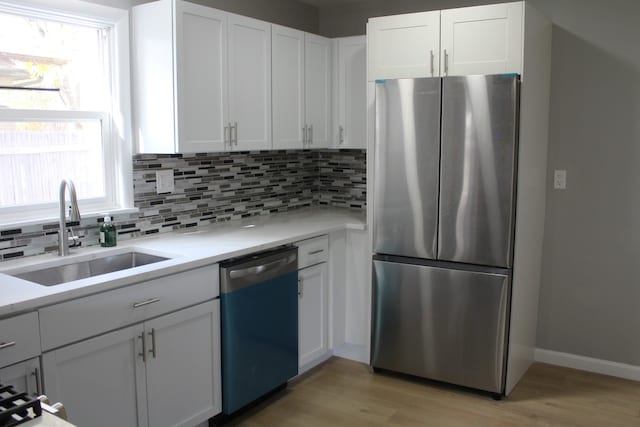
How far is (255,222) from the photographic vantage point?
374cm

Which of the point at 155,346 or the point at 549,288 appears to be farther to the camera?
the point at 549,288

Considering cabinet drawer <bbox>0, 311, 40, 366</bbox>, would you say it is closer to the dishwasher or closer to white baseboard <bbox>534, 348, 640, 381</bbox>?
the dishwasher

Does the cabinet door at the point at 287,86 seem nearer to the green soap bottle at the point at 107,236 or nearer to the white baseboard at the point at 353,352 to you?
the green soap bottle at the point at 107,236

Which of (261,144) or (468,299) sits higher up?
(261,144)

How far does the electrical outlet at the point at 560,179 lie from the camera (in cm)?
357

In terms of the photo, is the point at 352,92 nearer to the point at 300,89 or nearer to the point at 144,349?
the point at 300,89

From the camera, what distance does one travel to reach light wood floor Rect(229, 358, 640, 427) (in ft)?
9.83

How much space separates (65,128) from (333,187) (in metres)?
2.10

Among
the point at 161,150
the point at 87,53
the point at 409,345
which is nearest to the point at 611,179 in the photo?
the point at 409,345

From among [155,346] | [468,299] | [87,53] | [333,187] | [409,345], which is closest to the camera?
[155,346]

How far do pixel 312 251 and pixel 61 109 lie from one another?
147 cm

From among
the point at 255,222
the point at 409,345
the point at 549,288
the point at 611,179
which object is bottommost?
the point at 409,345

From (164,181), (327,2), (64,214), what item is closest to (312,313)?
(164,181)

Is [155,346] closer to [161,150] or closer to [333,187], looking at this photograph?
[161,150]
